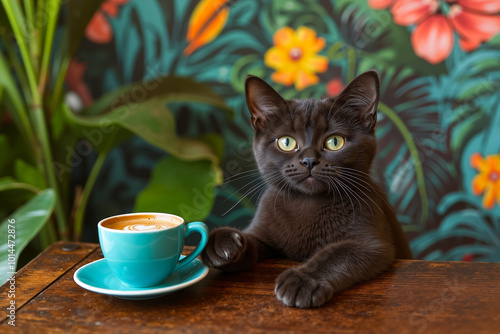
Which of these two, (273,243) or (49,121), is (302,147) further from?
(49,121)

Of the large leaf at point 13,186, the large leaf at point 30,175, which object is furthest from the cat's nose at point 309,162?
the large leaf at point 30,175

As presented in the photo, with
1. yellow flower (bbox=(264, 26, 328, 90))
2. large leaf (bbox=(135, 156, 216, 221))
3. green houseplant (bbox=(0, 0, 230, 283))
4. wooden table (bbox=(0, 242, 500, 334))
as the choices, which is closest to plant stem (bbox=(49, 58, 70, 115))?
green houseplant (bbox=(0, 0, 230, 283))

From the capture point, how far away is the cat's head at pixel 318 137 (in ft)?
2.78

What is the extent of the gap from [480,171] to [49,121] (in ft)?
5.17

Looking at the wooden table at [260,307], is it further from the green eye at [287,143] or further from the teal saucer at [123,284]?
the green eye at [287,143]

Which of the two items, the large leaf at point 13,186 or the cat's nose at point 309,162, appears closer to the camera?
the cat's nose at point 309,162

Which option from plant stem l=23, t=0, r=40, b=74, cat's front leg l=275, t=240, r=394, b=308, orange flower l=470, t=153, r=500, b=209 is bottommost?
orange flower l=470, t=153, r=500, b=209

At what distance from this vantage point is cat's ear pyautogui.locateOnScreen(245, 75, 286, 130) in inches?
36.1

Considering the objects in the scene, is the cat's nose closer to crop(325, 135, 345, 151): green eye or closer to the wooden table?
crop(325, 135, 345, 151): green eye

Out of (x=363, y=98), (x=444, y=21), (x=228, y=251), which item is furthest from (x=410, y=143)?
(x=228, y=251)

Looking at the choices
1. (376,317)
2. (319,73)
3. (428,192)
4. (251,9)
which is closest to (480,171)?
(428,192)

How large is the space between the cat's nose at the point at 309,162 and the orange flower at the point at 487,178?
1.06 meters

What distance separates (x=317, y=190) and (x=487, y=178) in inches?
42.1

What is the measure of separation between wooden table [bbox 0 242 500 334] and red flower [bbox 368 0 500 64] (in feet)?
3.23
